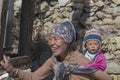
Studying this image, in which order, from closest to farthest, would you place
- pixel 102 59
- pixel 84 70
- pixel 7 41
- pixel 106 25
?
1. pixel 84 70
2. pixel 102 59
3. pixel 7 41
4. pixel 106 25

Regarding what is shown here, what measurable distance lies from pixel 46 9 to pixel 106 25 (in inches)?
48.0

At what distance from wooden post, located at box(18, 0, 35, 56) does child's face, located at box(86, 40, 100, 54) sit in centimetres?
167

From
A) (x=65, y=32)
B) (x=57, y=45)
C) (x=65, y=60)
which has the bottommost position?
(x=65, y=60)

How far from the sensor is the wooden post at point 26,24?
5719 millimetres

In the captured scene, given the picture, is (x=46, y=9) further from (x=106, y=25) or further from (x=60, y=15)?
(x=106, y=25)

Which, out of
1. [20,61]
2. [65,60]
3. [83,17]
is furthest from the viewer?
[83,17]

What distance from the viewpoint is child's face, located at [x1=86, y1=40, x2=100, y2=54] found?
415cm

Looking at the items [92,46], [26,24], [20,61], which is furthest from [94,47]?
[26,24]

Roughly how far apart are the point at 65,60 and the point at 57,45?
0.19m

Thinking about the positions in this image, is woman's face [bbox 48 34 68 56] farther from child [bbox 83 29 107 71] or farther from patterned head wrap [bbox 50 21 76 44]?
child [bbox 83 29 107 71]

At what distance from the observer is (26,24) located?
5.73 m

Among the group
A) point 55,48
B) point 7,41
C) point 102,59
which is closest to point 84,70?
point 55,48

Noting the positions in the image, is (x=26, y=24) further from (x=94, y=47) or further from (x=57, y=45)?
(x=57, y=45)

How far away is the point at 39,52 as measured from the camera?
297 inches
